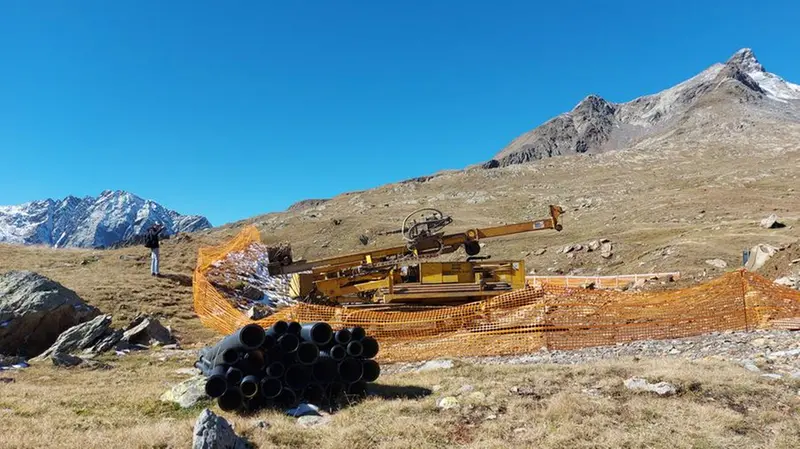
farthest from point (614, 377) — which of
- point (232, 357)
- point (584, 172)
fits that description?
point (584, 172)

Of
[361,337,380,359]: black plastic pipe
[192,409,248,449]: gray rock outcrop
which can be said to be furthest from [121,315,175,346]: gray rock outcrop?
[192,409,248,449]: gray rock outcrop

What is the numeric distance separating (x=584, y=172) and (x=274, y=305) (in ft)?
197

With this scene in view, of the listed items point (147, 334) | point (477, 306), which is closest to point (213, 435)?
point (477, 306)

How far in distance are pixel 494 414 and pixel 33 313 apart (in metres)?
11.0

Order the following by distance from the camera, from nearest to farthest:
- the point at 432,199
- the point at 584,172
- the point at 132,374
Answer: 1. the point at 132,374
2. the point at 432,199
3. the point at 584,172

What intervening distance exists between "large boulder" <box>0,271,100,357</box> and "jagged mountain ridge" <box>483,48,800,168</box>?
366 ft

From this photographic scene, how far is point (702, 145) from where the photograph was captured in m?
78.1

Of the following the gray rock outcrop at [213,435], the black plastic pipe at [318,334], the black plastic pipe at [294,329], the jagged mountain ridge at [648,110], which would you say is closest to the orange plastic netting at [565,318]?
the black plastic pipe at [318,334]

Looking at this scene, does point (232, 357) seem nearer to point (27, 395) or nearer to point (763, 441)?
point (27, 395)

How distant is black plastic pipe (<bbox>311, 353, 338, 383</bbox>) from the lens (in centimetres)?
730

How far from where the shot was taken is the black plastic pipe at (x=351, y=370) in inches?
291

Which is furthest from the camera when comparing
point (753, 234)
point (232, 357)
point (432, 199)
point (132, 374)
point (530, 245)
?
point (432, 199)

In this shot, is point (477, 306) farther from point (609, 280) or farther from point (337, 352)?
point (609, 280)

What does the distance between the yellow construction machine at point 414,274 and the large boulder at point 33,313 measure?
567 cm
